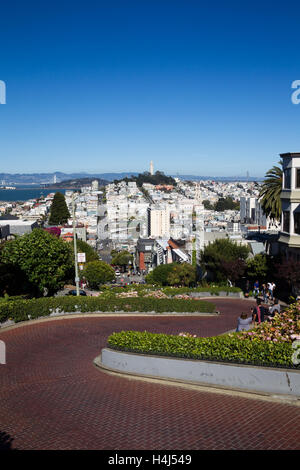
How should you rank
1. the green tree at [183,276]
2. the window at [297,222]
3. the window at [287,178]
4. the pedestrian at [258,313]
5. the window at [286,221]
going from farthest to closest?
the green tree at [183,276]
the window at [286,221]
the window at [287,178]
the window at [297,222]
the pedestrian at [258,313]

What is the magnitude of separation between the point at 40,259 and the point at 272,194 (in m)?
16.2

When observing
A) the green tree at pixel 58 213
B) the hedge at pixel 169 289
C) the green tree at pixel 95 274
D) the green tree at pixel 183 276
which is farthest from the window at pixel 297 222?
the green tree at pixel 58 213

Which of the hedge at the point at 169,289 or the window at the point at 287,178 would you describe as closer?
the hedge at the point at 169,289

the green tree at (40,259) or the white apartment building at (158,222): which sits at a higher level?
the green tree at (40,259)

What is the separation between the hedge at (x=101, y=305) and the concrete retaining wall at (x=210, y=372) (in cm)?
703

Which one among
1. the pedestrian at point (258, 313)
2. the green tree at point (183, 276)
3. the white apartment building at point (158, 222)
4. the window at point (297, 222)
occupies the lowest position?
the white apartment building at point (158, 222)

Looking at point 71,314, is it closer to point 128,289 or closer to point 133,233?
point 128,289

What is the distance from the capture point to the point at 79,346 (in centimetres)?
1393

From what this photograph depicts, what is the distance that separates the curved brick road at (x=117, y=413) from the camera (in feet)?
22.2

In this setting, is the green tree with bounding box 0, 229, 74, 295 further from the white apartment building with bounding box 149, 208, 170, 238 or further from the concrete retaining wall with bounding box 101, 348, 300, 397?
the white apartment building with bounding box 149, 208, 170, 238

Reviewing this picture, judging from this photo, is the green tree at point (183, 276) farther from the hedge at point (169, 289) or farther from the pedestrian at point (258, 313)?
the pedestrian at point (258, 313)

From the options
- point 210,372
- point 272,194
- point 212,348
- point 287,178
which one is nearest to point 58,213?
point 272,194

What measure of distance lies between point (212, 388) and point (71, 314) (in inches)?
409

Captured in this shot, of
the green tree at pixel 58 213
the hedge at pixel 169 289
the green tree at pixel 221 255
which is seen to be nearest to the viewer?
the hedge at pixel 169 289
